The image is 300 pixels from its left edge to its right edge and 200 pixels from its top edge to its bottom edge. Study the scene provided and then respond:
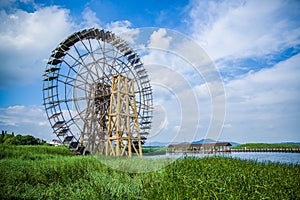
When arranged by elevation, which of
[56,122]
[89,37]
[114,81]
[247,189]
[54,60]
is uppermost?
[89,37]

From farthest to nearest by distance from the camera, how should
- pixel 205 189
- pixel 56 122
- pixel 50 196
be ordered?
pixel 56 122 → pixel 50 196 → pixel 205 189

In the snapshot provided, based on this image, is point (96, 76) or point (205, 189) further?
point (96, 76)

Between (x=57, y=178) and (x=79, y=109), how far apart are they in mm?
10936

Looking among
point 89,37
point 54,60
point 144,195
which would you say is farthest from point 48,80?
point 144,195

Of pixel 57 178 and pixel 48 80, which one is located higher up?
pixel 48 80

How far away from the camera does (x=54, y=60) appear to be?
57.8ft

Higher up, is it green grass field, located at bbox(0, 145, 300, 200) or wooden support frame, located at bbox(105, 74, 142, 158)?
wooden support frame, located at bbox(105, 74, 142, 158)

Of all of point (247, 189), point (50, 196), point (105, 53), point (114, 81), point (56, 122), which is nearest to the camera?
point (247, 189)

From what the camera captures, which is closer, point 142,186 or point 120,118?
point 142,186

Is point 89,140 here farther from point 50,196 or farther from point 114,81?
point 50,196

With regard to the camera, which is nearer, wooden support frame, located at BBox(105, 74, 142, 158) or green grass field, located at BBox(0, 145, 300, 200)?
green grass field, located at BBox(0, 145, 300, 200)

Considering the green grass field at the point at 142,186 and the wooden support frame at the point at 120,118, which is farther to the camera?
the wooden support frame at the point at 120,118

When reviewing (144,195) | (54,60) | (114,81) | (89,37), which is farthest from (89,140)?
(144,195)

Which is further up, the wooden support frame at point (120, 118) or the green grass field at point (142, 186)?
the wooden support frame at point (120, 118)
